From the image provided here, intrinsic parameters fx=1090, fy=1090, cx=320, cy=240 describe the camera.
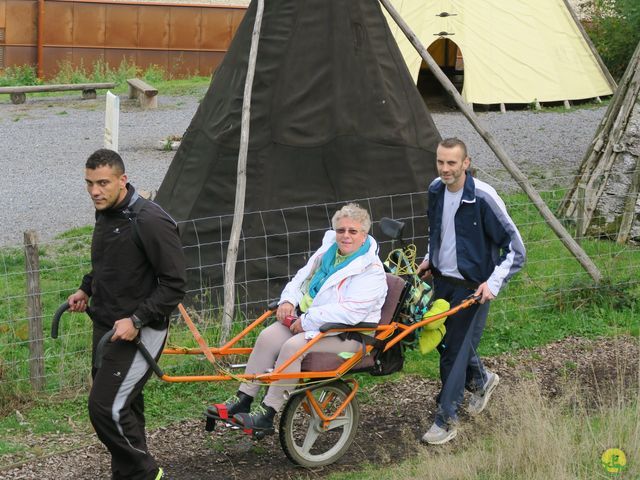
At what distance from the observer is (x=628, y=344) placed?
27.9ft

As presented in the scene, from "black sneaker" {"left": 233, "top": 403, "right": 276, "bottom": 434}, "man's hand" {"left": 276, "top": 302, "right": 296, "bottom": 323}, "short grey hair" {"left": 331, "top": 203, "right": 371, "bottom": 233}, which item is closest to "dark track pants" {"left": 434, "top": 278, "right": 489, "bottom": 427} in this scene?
"short grey hair" {"left": 331, "top": 203, "right": 371, "bottom": 233}

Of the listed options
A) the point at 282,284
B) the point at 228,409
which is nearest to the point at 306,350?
the point at 228,409

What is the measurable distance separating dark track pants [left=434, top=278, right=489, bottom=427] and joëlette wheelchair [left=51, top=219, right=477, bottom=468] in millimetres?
150

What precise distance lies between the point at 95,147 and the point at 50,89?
4.58 metres

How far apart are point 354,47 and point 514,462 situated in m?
4.54

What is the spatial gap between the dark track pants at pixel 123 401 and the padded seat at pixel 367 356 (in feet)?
2.96

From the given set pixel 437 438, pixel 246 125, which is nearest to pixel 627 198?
pixel 246 125

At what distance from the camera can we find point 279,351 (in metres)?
6.28

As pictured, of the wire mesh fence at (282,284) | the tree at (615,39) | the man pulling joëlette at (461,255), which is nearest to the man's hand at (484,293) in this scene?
the man pulling joëlette at (461,255)

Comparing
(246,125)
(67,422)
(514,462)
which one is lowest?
(67,422)

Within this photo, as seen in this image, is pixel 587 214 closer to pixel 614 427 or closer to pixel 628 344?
pixel 628 344

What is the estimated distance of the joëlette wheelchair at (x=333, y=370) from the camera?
242 inches

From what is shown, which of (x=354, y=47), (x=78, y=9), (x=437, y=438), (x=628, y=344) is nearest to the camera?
(x=437, y=438)

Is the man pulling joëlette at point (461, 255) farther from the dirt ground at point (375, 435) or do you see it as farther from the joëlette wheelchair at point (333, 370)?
the dirt ground at point (375, 435)
